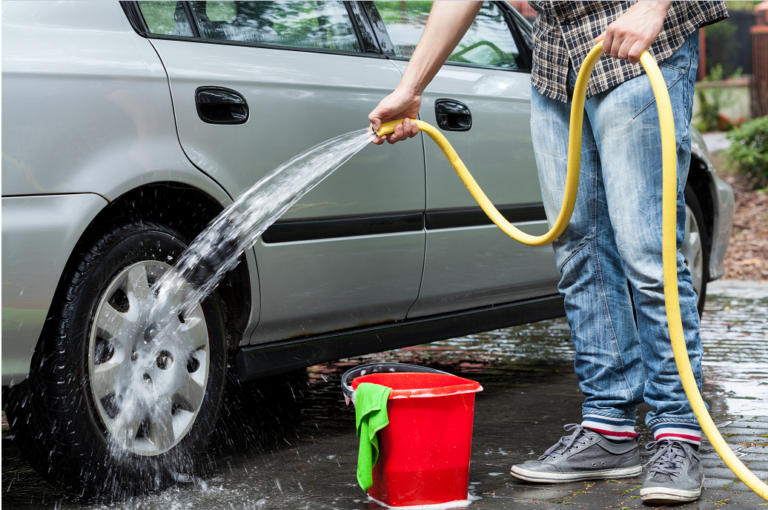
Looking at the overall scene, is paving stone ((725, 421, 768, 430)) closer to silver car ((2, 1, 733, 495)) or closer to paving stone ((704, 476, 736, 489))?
paving stone ((704, 476, 736, 489))

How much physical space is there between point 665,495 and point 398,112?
1.38 meters

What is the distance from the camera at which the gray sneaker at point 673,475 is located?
2490 mm

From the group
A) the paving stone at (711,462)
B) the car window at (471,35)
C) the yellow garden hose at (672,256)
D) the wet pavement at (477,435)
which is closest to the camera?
the yellow garden hose at (672,256)

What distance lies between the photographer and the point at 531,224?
13.0 ft

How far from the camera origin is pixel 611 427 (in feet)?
9.36

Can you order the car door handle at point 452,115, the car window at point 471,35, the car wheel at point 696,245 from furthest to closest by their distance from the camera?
the car wheel at point 696,245, the car window at point 471,35, the car door handle at point 452,115

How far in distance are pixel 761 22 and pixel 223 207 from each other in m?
20.2

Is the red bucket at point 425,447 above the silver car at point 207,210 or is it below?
below

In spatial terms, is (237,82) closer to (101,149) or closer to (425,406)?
(101,149)

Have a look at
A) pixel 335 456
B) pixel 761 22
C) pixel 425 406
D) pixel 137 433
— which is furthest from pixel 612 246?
pixel 761 22

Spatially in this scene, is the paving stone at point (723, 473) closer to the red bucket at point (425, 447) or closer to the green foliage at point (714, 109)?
the red bucket at point (425, 447)

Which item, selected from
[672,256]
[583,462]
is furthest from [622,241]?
[583,462]

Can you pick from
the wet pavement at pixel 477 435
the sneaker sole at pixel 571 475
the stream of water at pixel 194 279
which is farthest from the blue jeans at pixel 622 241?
the stream of water at pixel 194 279

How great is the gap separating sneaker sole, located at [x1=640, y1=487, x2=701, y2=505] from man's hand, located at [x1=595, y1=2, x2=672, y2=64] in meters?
1.20
